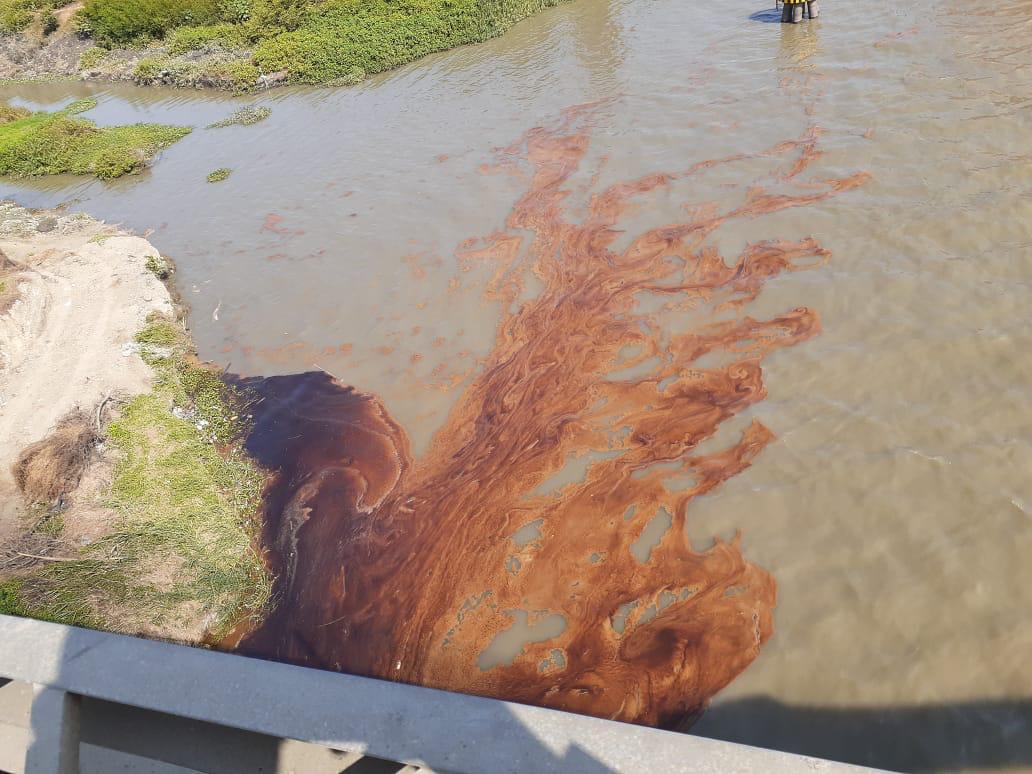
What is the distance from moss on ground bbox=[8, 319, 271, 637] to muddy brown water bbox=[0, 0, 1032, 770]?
76cm

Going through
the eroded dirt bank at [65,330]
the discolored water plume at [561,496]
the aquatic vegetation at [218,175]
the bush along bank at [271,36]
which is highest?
the bush along bank at [271,36]

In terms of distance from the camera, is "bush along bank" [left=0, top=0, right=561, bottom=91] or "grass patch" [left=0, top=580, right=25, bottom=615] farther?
"bush along bank" [left=0, top=0, right=561, bottom=91]

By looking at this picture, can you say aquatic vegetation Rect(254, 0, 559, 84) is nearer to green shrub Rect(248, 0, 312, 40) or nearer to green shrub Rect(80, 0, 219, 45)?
green shrub Rect(248, 0, 312, 40)

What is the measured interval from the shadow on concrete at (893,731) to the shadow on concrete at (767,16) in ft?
41.6

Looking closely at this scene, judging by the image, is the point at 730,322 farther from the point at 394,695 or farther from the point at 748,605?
the point at 394,695

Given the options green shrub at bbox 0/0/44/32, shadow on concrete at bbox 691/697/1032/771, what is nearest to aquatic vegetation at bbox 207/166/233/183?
shadow on concrete at bbox 691/697/1032/771

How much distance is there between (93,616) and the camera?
446cm

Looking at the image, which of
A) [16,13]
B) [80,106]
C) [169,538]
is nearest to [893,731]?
[169,538]

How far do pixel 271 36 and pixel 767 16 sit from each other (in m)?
14.2

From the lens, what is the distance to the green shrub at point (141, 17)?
21922 mm

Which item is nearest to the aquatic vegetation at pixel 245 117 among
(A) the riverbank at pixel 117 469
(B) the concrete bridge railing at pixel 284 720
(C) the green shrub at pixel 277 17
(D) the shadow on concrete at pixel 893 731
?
(C) the green shrub at pixel 277 17

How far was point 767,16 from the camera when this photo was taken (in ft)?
40.6

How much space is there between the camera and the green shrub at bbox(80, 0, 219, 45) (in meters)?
21.9

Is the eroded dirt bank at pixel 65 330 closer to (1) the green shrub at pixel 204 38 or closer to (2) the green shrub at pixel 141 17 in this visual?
(1) the green shrub at pixel 204 38
